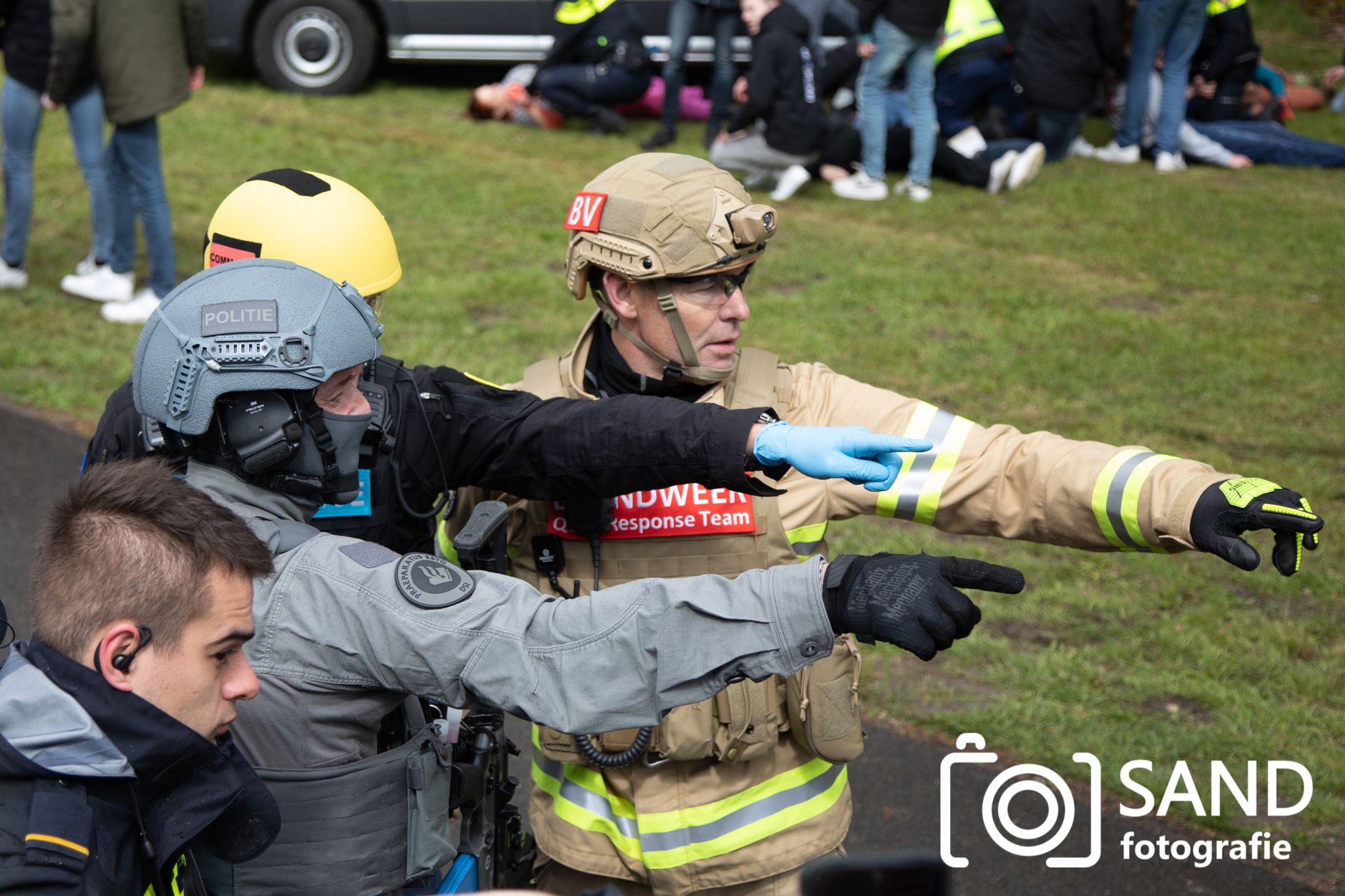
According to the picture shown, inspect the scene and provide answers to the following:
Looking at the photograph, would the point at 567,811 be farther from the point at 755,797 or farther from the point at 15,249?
the point at 15,249

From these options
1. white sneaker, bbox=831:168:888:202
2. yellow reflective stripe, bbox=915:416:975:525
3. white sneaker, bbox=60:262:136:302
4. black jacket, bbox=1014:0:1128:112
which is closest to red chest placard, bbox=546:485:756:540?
yellow reflective stripe, bbox=915:416:975:525

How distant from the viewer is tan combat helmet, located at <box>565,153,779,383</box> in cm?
296

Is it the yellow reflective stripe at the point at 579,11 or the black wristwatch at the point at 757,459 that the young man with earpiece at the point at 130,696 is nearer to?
the black wristwatch at the point at 757,459

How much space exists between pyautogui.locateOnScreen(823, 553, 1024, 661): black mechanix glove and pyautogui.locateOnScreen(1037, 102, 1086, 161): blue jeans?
9.59 metres

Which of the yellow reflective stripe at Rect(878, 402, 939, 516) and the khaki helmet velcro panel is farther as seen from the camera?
the khaki helmet velcro panel

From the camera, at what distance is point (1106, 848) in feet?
13.6

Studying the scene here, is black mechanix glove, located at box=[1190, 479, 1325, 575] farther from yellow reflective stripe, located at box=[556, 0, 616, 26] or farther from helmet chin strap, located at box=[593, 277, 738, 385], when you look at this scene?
yellow reflective stripe, located at box=[556, 0, 616, 26]

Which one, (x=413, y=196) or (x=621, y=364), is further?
(x=413, y=196)

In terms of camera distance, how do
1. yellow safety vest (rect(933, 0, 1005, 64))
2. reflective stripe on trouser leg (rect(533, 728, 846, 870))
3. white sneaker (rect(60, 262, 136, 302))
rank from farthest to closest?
1. yellow safety vest (rect(933, 0, 1005, 64))
2. white sneaker (rect(60, 262, 136, 302))
3. reflective stripe on trouser leg (rect(533, 728, 846, 870))

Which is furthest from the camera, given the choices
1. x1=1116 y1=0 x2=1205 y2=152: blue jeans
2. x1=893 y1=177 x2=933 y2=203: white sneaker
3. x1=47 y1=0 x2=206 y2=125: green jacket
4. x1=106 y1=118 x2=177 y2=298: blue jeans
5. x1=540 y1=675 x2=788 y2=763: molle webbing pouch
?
x1=1116 y1=0 x2=1205 y2=152: blue jeans

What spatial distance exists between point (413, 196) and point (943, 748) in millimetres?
6866

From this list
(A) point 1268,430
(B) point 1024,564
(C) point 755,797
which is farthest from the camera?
(A) point 1268,430

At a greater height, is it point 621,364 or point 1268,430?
point 621,364

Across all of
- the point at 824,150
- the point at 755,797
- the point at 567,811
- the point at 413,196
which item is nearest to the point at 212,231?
the point at 567,811
